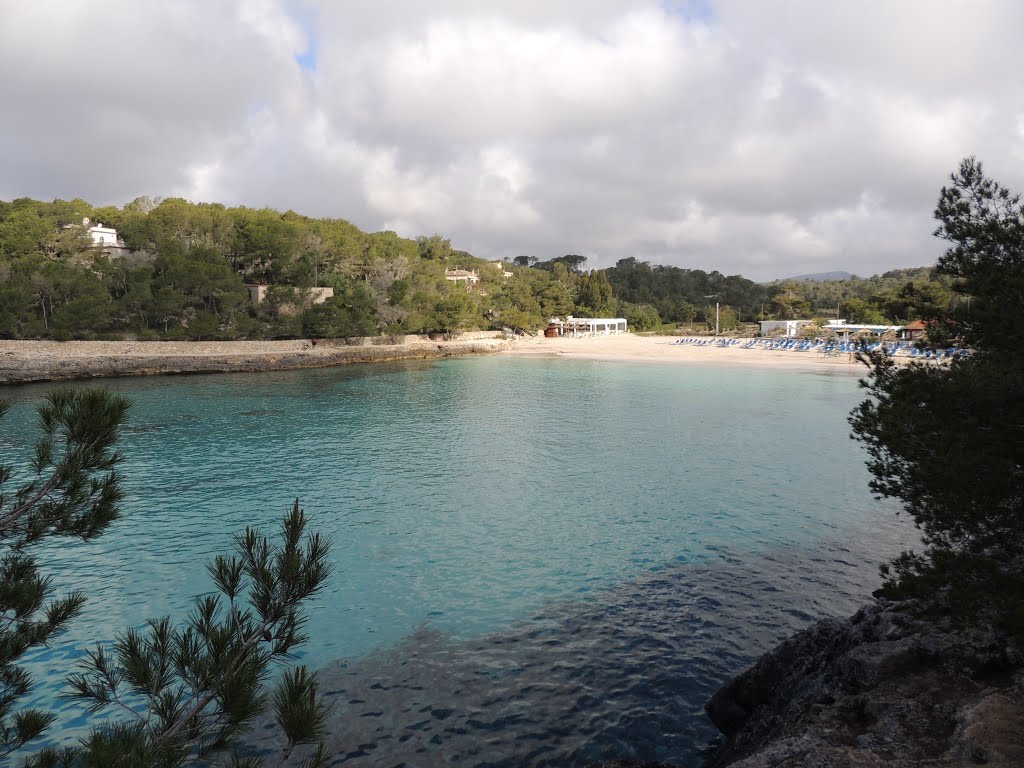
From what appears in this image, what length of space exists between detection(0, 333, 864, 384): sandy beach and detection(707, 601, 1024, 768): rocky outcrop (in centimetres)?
4685

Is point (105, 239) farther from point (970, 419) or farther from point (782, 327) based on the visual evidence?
point (782, 327)

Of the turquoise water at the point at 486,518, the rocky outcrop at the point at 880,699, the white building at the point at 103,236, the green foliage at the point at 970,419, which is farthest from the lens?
the white building at the point at 103,236

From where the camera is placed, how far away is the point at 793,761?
12.5ft

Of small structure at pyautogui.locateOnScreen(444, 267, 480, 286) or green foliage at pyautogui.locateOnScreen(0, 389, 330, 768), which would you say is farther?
small structure at pyautogui.locateOnScreen(444, 267, 480, 286)

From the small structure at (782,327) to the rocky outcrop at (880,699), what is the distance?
2987 inches

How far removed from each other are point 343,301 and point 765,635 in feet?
177

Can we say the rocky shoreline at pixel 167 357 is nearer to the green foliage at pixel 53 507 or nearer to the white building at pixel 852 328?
the green foliage at pixel 53 507

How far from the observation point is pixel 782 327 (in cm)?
7675

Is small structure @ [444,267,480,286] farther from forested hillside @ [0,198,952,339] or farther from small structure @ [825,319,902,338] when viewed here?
small structure @ [825,319,902,338]

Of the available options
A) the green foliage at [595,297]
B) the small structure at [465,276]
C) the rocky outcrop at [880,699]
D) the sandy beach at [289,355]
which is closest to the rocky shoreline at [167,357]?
the sandy beach at [289,355]

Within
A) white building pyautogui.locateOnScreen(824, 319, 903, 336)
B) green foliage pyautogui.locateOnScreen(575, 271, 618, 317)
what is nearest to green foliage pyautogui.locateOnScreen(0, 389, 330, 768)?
white building pyautogui.locateOnScreen(824, 319, 903, 336)

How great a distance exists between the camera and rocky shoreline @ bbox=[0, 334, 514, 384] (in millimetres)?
38781

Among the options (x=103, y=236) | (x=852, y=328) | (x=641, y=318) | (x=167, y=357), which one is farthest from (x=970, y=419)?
(x=641, y=318)

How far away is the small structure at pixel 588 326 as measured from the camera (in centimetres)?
8962
